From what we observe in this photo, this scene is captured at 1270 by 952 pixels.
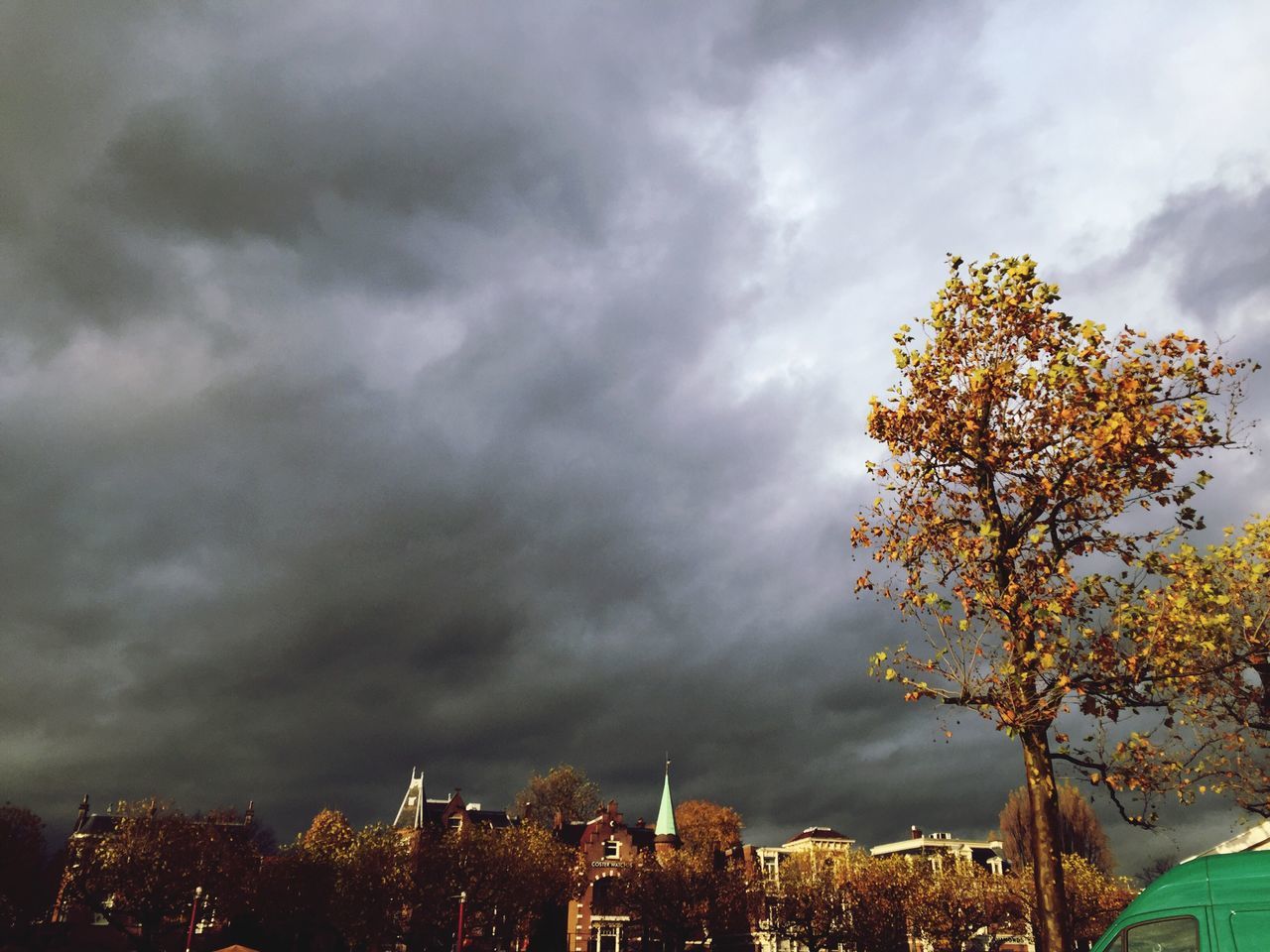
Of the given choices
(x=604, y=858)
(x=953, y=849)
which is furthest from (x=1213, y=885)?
(x=953, y=849)

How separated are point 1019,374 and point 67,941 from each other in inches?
3777

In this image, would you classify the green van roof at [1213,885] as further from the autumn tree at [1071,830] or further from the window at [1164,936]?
the autumn tree at [1071,830]

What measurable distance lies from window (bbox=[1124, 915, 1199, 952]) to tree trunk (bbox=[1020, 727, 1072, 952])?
4.59 m

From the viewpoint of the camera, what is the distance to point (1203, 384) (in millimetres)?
16578

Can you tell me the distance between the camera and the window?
10.2 m

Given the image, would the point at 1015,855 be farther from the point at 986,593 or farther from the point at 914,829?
the point at 986,593

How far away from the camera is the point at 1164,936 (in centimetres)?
1057

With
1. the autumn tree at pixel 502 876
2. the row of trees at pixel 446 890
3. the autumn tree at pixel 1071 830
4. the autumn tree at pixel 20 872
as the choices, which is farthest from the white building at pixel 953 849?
the autumn tree at pixel 20 872

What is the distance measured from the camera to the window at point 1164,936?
33.6ft

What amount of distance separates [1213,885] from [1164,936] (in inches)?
37.7

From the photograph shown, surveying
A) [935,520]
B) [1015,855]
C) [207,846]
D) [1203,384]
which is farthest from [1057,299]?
[1015,855]

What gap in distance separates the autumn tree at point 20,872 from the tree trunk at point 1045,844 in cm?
7691

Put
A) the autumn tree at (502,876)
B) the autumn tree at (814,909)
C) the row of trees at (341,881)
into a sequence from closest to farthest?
the row of trees at (341,881), the autumn tree at (502,876), the autumn tree at (814,909)

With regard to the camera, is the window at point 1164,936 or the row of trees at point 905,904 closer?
the window at point 1164,936
